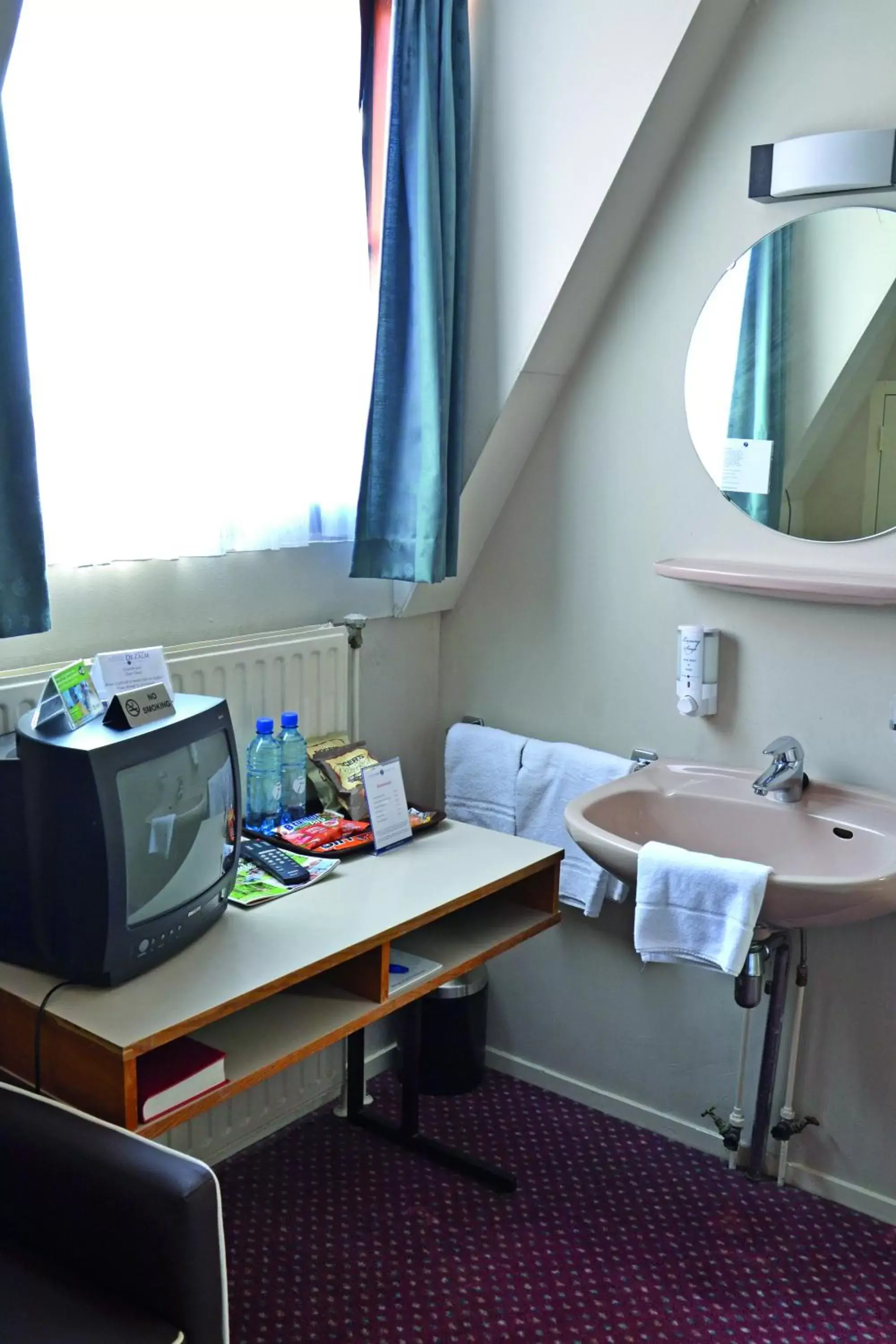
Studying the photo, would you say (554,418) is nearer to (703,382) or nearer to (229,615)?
(703,382)

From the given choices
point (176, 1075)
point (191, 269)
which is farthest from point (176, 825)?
point (191, 269)

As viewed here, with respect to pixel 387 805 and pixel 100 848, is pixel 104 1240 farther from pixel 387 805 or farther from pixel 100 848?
pixel 387 805

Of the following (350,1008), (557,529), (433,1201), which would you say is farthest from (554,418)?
(433,1201)

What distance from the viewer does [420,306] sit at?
2389 mm

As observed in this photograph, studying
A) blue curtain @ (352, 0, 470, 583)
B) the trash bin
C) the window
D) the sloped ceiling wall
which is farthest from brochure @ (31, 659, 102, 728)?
the trash bin

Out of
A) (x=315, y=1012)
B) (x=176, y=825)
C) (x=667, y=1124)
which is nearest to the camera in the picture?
(x=176, y=825)

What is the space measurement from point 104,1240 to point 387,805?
36.0 inches

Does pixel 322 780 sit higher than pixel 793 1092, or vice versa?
pixel 322 780

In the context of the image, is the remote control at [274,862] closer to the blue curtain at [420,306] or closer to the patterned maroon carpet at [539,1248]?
the blue curtain at [420,306]

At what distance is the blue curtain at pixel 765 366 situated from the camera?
229 cm

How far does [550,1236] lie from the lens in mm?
2297

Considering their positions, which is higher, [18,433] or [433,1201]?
[18,433]

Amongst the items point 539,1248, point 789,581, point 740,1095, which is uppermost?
point 789,581

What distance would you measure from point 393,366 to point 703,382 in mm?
615
